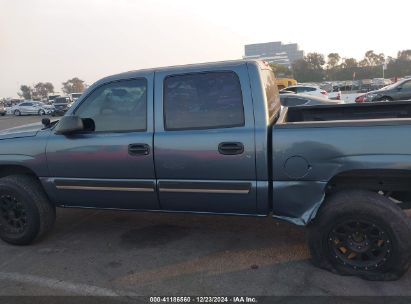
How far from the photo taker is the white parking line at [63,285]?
3.24m

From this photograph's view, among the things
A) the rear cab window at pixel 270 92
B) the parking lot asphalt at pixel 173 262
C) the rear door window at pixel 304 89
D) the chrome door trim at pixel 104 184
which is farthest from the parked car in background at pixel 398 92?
the chrome door trim at pixel 104 184

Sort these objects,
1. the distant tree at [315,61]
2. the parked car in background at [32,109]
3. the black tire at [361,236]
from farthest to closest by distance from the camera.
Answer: the distant tree at [315,61] < the parked car in background at [32,109] < the black tire at [361,236]

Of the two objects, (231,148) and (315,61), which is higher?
(315,61)

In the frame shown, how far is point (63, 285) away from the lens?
3406 millimetres

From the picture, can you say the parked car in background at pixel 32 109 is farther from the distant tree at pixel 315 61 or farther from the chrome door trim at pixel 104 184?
the distant tree at pixel 315 61

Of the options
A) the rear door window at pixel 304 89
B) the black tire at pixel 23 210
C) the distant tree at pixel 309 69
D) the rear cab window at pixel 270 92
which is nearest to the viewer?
the rear cab window at pixel 270 92

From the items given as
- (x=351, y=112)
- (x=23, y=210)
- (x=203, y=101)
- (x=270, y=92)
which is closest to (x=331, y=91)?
(x=351, y=112)

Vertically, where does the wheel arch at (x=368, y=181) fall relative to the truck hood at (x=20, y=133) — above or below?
below

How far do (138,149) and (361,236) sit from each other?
2104 mm

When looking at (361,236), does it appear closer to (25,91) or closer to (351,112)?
(351,112)

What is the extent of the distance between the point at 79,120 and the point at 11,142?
99cm

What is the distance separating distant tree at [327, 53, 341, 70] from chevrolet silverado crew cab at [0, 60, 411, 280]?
79.3 metres

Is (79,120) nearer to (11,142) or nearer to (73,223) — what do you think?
(11,142)

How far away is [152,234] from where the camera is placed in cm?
443
